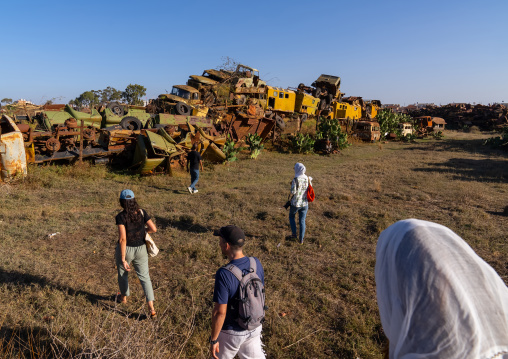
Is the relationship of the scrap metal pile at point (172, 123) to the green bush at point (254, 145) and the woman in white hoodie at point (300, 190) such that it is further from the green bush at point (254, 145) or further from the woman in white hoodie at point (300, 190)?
the woman in white hoodie at point (300, 190)

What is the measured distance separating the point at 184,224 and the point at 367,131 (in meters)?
19.7

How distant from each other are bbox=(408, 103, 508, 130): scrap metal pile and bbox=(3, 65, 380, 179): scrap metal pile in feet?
60.9

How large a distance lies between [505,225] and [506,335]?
790 cm

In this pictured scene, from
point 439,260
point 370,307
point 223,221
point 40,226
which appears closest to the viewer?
point 439,260

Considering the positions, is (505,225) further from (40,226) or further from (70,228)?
(40,226)

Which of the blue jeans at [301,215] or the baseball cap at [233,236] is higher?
the baseball cap at [233,236]

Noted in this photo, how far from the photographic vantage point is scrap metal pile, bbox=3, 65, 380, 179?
10922 millimetres

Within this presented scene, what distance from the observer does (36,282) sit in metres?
4.51

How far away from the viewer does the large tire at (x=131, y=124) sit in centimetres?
1301

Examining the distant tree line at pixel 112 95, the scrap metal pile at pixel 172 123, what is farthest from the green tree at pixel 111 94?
the scrap metal pile at pixel 172 123

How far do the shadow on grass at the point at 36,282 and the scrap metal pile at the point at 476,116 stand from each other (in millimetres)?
39191

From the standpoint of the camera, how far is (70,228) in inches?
256

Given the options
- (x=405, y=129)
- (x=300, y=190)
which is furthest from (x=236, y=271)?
(x=405, y=129)

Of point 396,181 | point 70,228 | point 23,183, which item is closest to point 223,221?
point 70,228
